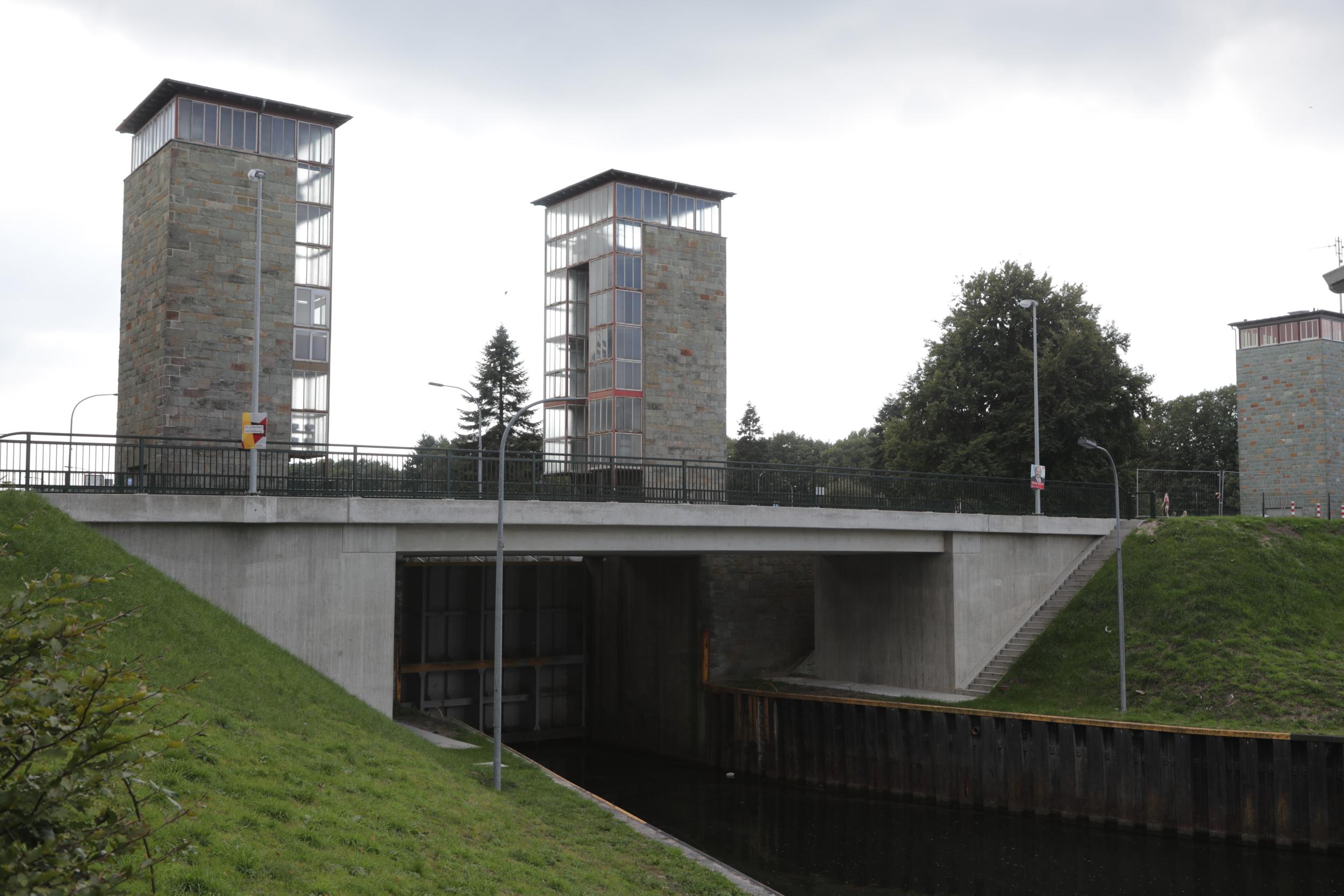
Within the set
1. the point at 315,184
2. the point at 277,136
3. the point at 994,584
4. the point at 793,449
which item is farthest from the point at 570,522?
the point at 793,449

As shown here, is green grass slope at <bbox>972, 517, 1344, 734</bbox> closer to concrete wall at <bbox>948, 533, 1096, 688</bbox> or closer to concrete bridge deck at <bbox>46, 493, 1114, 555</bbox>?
concrete wall at <bbox>948, 533, 1096, 688</bbox>

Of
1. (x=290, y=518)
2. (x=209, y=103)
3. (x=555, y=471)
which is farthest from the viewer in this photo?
(x=209, y=103)

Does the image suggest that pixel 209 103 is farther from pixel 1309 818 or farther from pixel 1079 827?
pixel 1309 818

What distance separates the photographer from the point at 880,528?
30.4m

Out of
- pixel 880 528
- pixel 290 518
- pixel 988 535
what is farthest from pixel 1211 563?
pixel 290 518

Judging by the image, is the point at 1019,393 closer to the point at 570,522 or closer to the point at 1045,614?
the point at 1045,614

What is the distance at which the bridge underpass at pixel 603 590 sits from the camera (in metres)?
21.4

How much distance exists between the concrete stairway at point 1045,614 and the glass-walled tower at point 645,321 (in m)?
13.8

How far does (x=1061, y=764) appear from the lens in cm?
2552

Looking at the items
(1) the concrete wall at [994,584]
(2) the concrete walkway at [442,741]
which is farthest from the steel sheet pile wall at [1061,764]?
(2) the concrete walkway at [442,741]

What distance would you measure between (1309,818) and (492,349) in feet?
196

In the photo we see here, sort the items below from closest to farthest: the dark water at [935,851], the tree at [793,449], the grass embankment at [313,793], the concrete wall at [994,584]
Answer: the grass embankment at [313,793]
the dark water at [935,851]
the concrete wall at [994,584]
the tree at [793,449]

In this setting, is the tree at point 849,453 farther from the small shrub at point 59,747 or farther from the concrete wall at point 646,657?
the small shrub at point 59,747

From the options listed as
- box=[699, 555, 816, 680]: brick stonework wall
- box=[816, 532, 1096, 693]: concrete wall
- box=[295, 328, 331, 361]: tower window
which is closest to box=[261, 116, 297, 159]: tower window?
box=[295, 328, 331, 361]: tower window
